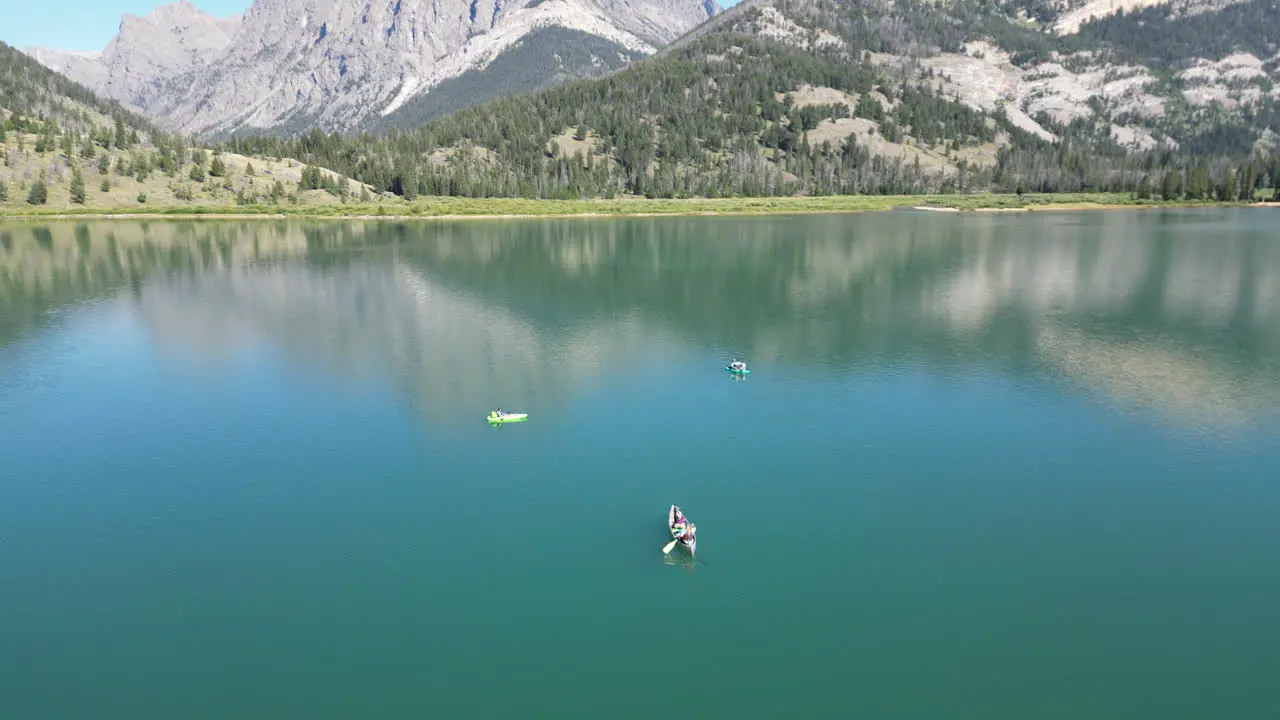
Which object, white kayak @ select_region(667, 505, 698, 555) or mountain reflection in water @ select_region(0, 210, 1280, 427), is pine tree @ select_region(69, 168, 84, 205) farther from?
white kayak @ select_region(667, 505, 698, 555)

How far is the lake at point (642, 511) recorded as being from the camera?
22.6 m

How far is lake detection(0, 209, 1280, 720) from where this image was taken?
22625 millimetres

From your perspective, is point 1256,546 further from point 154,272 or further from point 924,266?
point 154,272

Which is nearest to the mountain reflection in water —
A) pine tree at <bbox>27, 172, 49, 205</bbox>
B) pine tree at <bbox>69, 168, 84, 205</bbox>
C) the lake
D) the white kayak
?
the lake

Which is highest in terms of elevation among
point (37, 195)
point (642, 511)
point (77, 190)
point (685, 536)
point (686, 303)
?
point (77, 190)

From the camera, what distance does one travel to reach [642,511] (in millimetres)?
32719

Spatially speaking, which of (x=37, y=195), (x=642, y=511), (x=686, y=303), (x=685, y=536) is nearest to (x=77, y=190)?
(x=37, y=195)

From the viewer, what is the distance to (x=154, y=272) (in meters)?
102

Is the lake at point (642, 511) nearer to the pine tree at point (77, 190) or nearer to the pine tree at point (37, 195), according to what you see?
the pine tree at point (77, 190)

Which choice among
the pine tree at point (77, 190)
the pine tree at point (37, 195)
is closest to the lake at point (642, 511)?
the pine tree at point (77, 190)

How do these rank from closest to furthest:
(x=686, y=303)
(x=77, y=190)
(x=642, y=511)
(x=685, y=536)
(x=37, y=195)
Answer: (x=685, y=536)
(x=642, y=511)
(x=686, y=303)
(x=37, y=195)
(x=77, y=190)

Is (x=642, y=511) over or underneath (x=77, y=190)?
underneath

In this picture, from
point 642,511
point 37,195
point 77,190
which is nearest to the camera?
point 642,511

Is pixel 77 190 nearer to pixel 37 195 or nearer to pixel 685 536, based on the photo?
pixel 37 195
